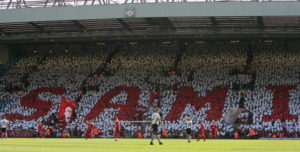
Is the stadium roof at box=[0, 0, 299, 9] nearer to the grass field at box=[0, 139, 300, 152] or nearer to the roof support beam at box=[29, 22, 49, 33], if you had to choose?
the roof support beam at box=[29, 22, 49, 33]

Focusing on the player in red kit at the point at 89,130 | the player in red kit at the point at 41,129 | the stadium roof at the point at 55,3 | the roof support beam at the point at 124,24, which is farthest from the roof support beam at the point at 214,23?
the player in red kit at the point at 41,129

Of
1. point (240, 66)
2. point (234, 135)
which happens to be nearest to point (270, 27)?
point (240, 66)

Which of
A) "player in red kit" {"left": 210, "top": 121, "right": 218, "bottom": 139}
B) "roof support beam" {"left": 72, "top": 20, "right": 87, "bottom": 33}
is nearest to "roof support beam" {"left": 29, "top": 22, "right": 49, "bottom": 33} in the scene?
"roof support beam" {"left": 72, "top": 20, "right": 87, "bottom": 33}

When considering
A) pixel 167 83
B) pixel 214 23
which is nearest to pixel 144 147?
pixel 214 23

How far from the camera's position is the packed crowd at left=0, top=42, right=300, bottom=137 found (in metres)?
48.1

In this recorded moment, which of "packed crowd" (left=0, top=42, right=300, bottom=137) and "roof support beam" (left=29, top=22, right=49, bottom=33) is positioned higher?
"roof support beam" (left=29, top=22, right=49, bottom=33)

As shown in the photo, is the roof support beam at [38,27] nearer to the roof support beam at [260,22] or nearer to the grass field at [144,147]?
the roof support beam at [260,22]

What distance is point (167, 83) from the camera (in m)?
55.4

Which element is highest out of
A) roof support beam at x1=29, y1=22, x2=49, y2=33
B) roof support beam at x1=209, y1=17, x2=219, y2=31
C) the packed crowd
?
roof support beam at x1=29, y1=22, x2=49, y2=33

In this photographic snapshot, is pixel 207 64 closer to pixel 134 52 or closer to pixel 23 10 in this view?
pixel 134 52

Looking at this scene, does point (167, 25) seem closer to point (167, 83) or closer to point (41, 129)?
point (167, 83)

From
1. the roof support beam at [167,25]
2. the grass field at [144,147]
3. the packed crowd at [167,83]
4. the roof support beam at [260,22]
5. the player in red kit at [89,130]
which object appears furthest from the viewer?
the roof support beam at [167,25]

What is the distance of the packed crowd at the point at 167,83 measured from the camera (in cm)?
4805

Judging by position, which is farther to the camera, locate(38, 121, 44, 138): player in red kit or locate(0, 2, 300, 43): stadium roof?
locate(0, 2, 300, 43): stadium roof
